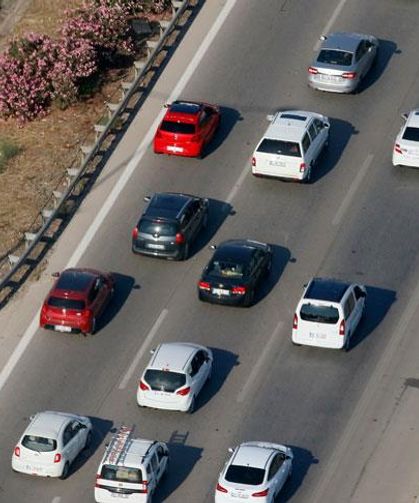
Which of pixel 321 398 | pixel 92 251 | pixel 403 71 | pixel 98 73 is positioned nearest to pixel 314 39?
pixel 403 71

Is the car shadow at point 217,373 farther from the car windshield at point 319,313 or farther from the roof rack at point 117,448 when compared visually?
the roof rack at point 117,448

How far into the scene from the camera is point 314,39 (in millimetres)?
78750

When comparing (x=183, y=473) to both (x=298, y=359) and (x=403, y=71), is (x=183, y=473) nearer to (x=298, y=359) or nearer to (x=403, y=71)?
(x=298, y=359)

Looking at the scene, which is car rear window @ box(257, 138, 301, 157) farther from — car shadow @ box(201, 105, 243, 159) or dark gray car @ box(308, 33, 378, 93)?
dark gray car @ box(308, 33, 378, 93)

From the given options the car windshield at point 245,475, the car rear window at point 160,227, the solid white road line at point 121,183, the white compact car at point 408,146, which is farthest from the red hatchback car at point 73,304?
the white compact car at point 408,146

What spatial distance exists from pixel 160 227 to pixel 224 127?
8.28 meters

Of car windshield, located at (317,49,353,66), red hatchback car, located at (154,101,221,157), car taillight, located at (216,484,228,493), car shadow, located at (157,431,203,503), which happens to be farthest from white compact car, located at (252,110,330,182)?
car taillight, located at (216,484,228,493)

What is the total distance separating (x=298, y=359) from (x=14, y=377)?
9475 mm

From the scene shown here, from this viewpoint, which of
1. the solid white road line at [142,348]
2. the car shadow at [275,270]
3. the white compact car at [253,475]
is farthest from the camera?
the car shadow at [275,270]

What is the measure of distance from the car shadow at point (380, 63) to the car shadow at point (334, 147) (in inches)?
93.8

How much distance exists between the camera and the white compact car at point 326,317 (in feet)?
209

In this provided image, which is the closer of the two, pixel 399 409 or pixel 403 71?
pixel 399 409

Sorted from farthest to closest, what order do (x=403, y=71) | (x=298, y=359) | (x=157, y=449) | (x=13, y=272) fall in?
(x=403, y=71) → (x=13, y=272) → (x=298, y=359) → (x=157, y=449)

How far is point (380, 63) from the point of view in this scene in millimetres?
77625
